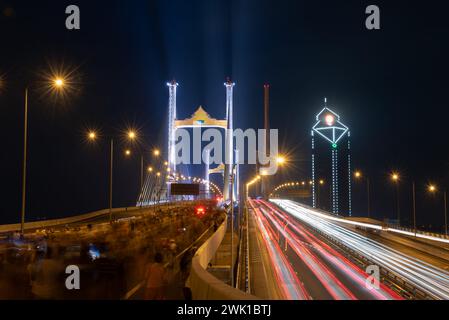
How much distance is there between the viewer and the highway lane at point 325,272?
18.9 meters

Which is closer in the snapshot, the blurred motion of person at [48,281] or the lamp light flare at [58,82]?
the blurred motion of person at [48,281]

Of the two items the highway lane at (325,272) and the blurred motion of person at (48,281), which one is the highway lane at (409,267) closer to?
the highway lane at (325,272)

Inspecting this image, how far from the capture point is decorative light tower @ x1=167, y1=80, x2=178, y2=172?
298 ft

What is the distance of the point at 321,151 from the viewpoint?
596 feet

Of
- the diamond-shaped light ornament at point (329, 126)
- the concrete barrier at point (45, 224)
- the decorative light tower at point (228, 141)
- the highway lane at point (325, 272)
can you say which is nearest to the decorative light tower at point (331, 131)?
the diamond-shaped light ornament at point (329, 126)

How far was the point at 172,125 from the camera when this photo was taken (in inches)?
3861

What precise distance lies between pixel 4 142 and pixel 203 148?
53.1m

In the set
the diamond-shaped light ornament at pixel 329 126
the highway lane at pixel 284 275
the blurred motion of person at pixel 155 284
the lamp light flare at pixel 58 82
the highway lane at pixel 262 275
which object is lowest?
the highway lane at pixel 262 275

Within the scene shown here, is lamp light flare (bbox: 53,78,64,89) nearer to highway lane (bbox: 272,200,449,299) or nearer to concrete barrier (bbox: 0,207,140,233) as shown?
highway lane (bbox: 272,200,449,299)

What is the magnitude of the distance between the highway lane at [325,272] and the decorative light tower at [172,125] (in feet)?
160

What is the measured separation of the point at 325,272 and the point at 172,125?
7569 cm

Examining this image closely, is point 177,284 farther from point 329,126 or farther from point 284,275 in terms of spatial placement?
point 329,126

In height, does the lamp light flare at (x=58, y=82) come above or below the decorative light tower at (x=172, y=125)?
below
